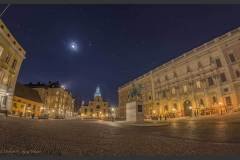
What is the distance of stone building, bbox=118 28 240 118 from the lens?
78.7 feet

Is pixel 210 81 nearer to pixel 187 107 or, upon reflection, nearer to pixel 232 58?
pixel 232 58

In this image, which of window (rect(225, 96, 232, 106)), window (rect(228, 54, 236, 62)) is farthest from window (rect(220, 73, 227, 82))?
window (rect(225, 96, 232, 106))

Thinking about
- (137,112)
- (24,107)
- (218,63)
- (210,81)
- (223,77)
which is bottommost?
(137,112)

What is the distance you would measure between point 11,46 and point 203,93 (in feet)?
108

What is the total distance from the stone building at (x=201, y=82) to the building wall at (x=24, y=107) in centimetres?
3145

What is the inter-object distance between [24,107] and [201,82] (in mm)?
40144

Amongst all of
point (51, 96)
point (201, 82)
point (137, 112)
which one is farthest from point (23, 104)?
point (201, 82)

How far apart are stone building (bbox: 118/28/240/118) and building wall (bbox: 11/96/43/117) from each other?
103 feet

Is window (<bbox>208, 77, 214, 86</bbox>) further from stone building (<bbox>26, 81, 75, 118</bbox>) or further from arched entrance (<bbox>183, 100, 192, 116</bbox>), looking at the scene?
stone building (<bbox>26, 81, 75, 118</bbox>)

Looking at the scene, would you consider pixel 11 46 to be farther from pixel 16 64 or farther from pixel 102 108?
pixel 102 108

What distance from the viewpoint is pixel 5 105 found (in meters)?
21.4

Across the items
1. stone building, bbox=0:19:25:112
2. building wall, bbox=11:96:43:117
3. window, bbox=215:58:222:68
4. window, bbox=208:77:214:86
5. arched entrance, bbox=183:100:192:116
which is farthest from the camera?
building wall, bbox=11:96:43:117

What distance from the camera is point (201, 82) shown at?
2931 cm

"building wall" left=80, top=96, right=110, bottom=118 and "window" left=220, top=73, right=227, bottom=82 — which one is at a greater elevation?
"window" left=220, top=73, right=227, bottom=82
